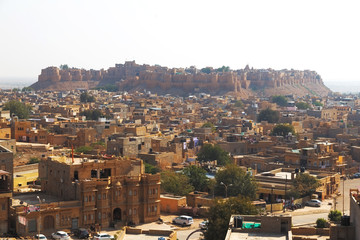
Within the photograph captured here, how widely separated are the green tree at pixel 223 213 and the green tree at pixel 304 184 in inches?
452

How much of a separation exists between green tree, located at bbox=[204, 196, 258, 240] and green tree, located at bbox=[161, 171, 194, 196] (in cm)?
914

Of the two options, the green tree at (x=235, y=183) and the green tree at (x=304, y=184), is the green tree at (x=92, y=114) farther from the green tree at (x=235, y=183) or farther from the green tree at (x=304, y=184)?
the green tree at (x=235, y=183)

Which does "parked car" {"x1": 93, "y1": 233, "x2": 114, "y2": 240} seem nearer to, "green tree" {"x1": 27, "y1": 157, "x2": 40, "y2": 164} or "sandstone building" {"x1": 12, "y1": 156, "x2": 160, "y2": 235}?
"sandstone building" {"x1": 12, "y1": 156, "x2": 160, "y2": 235}

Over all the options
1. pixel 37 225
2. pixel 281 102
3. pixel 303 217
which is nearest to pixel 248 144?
pixel 303 217

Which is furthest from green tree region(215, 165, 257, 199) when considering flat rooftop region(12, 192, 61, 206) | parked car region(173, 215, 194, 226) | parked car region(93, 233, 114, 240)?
parked car region(93, 233, 114, 240)

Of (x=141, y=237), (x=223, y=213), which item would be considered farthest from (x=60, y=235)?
(x=223, y=213)

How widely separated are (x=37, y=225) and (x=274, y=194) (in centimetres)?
1572

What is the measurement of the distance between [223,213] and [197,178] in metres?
13.8

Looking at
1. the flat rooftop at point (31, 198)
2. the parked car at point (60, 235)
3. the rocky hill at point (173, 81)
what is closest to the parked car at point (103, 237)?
the parked car at point (60, 235)

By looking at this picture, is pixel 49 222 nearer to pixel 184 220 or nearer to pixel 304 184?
pixel 184 220

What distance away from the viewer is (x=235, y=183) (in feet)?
126

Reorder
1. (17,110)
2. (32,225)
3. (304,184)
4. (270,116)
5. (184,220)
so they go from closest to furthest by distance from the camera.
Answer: (32,225) < (184,220) < (304,184) < (17,110) < (270,116)

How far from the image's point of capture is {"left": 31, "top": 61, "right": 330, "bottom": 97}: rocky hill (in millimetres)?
159000

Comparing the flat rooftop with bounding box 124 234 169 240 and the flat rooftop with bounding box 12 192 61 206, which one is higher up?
the flat rooftop with bounding box 12 192 61 206
